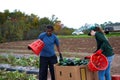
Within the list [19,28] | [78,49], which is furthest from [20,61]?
[19,28]

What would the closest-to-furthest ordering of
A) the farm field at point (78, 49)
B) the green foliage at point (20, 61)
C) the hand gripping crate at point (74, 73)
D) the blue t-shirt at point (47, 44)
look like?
1. the hand gripping crate at point (74, 73)
2. the blue t-shirt at point (47, 44)
3. the green foliage at point (20, 61)
4. the farm field at point (78, 49)

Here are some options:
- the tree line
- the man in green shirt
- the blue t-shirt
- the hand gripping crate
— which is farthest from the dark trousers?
the tree line

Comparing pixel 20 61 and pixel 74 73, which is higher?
pixel 74 73

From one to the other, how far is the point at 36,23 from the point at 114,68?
45132mm

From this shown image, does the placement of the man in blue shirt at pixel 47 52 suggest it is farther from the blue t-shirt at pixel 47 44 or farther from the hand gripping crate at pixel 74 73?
the hand gripping crate at pixel 74 73

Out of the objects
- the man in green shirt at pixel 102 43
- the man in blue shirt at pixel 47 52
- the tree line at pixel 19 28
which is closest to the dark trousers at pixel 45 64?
the man in blue shirt at pixel 47 52

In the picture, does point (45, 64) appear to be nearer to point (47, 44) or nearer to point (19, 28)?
point (47, 44)

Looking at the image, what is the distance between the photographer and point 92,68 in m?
9.26

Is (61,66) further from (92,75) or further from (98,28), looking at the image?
(98,28)

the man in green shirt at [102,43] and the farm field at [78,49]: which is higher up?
the man in green shirt at [102,43]

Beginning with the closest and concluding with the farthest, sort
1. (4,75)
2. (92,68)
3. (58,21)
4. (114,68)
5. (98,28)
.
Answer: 1. (92,68)
2. (98,28)
3. (4,75)
4. (114,68)
5. (58,21)

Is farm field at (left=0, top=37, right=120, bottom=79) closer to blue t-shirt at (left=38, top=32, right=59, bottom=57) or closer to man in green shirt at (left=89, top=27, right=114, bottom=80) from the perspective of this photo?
blue t-shirt at (left=38, top=32, right=59, bottom=57)

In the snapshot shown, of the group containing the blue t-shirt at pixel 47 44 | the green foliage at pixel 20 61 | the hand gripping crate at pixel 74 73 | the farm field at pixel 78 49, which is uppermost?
the blue t-shirt at pixel 47 44

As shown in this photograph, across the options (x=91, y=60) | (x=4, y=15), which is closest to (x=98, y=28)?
(x=91, y=60)
